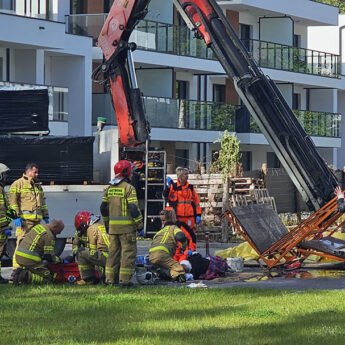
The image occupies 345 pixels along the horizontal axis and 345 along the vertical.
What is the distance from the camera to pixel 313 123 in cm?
5188

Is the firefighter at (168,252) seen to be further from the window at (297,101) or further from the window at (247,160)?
the window at (297,101)

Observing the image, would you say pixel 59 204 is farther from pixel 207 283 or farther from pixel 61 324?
pixel 61 324

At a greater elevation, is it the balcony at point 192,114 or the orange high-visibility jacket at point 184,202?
the balcony at point 192,114

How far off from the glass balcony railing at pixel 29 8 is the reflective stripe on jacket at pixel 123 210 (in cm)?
1903

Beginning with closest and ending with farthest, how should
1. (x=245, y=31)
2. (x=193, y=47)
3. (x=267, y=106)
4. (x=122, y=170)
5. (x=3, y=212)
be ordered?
(x=122, y=170) → (x=3, y=212) → (x=267, y=106) → (x=193, y=47) → (x=245, y=31)

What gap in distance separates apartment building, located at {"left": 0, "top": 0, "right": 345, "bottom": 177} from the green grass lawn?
17.8 metres

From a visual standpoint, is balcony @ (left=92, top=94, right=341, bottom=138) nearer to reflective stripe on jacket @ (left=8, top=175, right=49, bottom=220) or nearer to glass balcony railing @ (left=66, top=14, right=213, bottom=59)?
glass balcony railing @ (left=66, top=14, right=213, bottom=59)

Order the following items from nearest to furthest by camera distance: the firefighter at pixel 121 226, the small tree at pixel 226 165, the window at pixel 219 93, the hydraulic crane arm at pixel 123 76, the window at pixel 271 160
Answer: the firefighter at pixel 121 226, the hydraulic crane arm at pixel 123 76, the small tree at pixel 226 165, the window at pixel 219 93, the window at pixel 271 160

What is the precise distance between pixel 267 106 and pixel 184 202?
249 centimetres

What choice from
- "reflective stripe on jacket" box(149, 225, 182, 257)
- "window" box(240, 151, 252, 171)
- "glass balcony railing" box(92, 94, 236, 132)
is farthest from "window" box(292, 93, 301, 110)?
"reflective stripe on jacket" box(149, 225, 182, 257)

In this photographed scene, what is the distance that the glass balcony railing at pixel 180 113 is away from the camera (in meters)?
40.1

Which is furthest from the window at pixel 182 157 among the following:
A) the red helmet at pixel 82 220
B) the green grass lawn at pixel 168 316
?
the green grass lawn at pixel 168 316

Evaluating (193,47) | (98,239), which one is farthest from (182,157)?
(98,239)

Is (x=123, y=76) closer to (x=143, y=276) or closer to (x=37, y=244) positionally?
(x=143, y=276)
